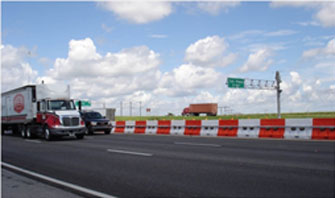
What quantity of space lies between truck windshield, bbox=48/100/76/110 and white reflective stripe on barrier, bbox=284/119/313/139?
1320cm

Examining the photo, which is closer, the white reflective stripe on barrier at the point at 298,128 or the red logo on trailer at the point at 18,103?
the white reflective stripe on barrier at the point at 298,128

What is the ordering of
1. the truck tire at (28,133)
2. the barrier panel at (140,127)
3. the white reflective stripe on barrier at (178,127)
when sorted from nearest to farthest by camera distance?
the white reflective stripe on barrier at (178,127) < the truck tire at (28,133) < the barrier panel at (140,127)

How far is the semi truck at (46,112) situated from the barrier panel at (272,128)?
1095cm

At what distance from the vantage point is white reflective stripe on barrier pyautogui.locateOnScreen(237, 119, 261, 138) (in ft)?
62.9

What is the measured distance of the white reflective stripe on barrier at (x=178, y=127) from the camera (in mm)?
23906

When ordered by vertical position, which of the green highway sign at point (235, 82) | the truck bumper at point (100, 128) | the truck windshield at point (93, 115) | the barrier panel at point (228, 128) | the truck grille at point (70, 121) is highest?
the green highway sign at point (235, 82)

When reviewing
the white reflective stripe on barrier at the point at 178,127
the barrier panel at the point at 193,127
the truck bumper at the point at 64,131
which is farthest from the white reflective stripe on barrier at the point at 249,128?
the truck bumper at the point at 64,131

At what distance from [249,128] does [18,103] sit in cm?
1697

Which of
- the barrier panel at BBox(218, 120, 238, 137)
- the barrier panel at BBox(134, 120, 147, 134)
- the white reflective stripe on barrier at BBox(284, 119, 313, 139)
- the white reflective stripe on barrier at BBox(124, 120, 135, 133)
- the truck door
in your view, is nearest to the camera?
the white reflective stripe on barrier at BBox(284, 119, 313, 139)

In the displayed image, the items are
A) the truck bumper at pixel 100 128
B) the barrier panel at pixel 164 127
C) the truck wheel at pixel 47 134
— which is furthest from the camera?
the truck bumper at pixel 100 128

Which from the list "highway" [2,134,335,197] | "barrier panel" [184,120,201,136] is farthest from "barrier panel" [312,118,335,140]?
"barrier panel" [184,120,201,136]

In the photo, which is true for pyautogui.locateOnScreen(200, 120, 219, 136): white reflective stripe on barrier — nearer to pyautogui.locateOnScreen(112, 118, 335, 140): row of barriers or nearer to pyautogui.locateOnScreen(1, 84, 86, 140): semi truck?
pyautogui.locateOnScreen(112, 118, 335, 140): row of barriers

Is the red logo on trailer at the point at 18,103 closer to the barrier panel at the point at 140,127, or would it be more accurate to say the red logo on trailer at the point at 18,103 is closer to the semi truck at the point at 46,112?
the semi truck at the point at 46,112

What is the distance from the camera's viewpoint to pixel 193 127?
23.1 m
